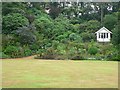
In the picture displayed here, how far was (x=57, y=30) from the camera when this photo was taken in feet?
101

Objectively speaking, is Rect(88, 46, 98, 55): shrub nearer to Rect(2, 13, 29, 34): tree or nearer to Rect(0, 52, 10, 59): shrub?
Rect(0, 52, 10, 59): shrub

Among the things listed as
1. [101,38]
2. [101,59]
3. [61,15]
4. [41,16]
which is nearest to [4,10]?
[41,16]

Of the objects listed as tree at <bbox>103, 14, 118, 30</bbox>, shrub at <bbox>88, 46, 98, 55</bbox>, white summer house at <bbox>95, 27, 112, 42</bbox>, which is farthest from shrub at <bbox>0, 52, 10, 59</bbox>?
tree at <bbox>103, 14, 118, 30</bbox>

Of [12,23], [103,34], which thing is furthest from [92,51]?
[103,34]

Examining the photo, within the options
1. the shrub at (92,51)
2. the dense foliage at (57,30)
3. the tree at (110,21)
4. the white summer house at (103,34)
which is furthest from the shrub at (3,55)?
the tree at (110,21)

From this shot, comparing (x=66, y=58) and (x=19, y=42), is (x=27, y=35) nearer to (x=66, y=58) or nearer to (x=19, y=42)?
(x=19, y=42)

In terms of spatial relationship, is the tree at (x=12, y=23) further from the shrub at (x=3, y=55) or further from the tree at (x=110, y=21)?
the tree at (x=110, y=21)

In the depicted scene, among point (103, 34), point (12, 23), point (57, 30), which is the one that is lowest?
point (103, 34)

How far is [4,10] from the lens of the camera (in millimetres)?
29859

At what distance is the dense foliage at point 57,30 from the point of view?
76.2ft

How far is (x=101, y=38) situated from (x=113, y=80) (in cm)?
2135

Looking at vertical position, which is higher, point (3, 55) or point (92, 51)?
point (3, 55)

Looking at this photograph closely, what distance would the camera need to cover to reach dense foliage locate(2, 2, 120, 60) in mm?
23219

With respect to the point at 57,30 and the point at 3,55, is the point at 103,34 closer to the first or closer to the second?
the point at 57,30
